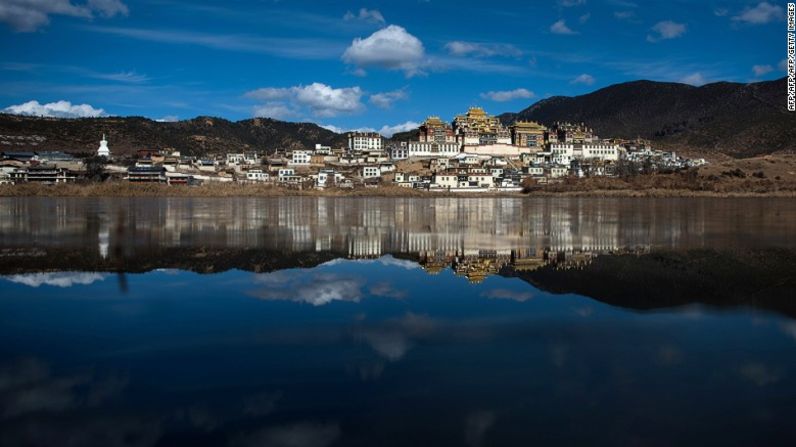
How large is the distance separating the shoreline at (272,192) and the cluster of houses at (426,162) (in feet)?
16.8

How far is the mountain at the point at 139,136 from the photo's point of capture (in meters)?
136

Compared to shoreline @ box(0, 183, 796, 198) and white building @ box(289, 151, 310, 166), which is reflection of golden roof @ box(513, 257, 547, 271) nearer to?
shoreline @ box(0, 183, 796, 198)

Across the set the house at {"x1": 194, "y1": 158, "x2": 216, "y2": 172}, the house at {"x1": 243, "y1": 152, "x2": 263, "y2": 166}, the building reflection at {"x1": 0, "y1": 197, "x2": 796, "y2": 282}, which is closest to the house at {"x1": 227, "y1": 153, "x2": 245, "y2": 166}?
the house at {"x1": 243, "y1": 152, "x2": 263, "y2": 166}

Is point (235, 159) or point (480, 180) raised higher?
point (235, 159)

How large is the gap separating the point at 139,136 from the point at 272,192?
258 ft

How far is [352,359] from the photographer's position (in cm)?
710

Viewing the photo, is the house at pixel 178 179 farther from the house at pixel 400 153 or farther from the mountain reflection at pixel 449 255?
the mountain reflection at pixel 449 255

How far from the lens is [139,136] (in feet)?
497

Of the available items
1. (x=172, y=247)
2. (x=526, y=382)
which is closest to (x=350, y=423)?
(x=526, y=382)

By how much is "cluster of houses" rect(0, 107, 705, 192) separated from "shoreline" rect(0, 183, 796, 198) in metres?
5.13

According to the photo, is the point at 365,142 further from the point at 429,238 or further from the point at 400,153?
the point at 429,238

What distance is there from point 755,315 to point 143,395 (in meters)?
8.09

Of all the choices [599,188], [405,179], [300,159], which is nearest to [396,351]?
[599,188]

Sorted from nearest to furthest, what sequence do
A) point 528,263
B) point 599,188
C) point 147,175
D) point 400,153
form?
1. point 528,263
2. point 599,188
3. point 147,175
4. point 400,153
